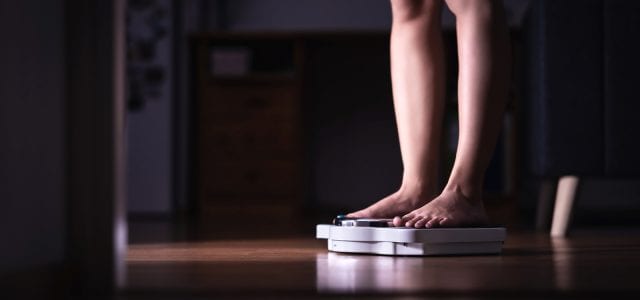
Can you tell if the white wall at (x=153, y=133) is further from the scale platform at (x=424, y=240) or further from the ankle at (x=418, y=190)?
the scale platform at (x=424, y=240)

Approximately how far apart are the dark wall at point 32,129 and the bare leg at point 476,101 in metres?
0.61

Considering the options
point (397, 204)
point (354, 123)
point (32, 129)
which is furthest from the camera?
point (354, 123)

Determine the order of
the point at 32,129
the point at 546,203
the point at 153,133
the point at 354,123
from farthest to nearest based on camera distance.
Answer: the point at 354,123 → the point at 153,133 → the point at 546,203 → the point at 32,129

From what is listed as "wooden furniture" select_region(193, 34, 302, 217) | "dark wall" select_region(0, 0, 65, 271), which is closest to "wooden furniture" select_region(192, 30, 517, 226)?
"wooden furniture" select_region(193, 34, 302, 217)

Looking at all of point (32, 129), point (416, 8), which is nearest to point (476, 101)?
point (416, 8)

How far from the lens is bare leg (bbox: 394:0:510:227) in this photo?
1.41m

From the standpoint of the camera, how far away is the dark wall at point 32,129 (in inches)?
35.1

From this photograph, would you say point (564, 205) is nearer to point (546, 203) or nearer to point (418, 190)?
point (546, 203)

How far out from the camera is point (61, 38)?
0.89 meters

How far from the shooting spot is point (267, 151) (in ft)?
13.0

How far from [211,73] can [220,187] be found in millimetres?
490

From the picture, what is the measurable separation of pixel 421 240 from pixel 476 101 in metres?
0.25

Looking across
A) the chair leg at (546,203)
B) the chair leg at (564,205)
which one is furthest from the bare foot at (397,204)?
the chair leg at (546,203)

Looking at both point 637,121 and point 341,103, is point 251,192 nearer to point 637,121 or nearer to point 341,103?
point 341,103
